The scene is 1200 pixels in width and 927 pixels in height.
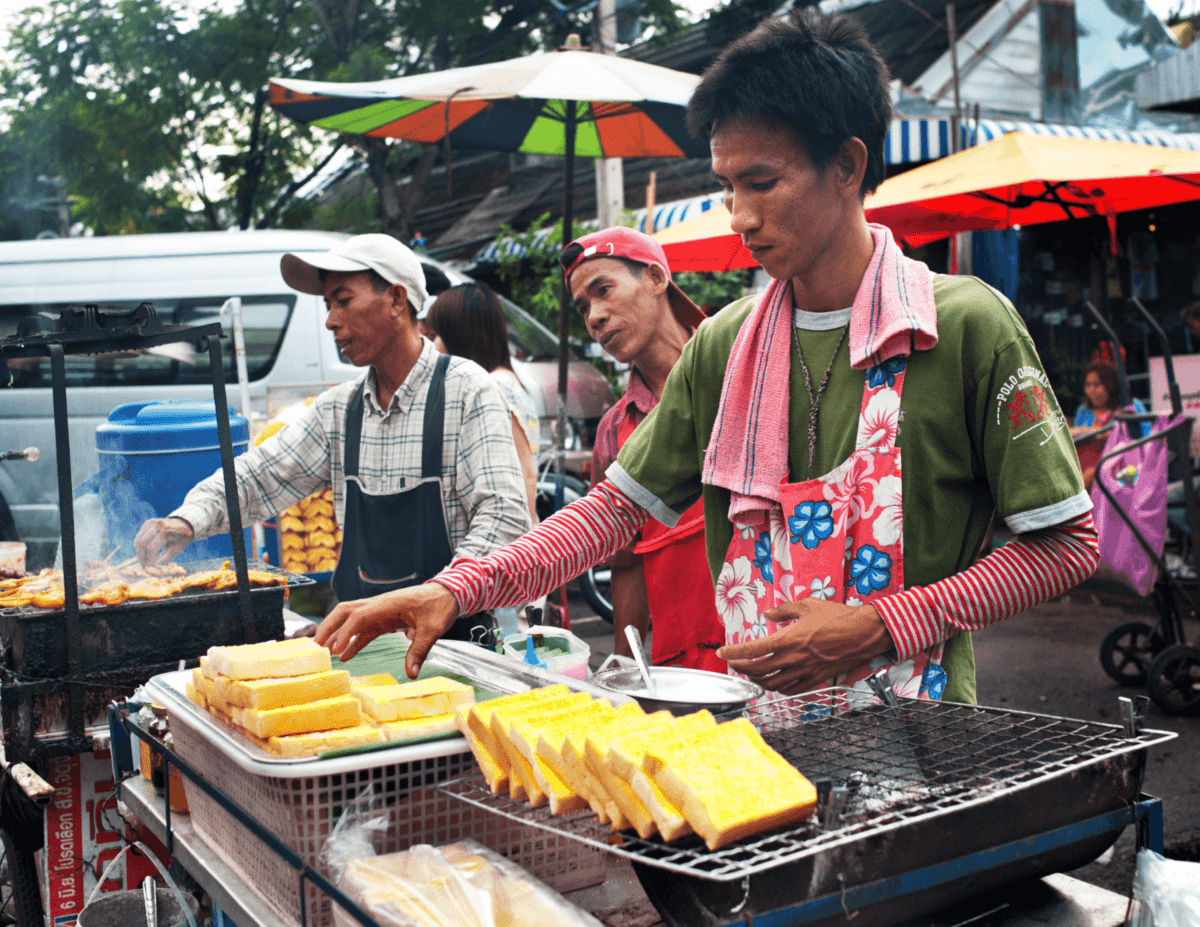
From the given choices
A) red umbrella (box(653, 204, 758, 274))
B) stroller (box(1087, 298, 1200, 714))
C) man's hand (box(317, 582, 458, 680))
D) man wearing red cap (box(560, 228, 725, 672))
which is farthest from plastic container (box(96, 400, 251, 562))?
stroller (box(1087, 298, 1200, 714))

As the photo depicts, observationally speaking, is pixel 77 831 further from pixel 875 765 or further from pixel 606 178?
pixel 606 178

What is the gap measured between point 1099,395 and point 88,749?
813 centimetres

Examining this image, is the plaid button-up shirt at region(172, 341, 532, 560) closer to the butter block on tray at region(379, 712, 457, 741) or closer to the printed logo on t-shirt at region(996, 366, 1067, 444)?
the butter block on tray at region(379, 712, 457, 741)

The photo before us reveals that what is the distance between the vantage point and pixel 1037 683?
6047 millimetres

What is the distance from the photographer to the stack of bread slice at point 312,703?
4.93 feet

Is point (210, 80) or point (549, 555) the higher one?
point (210, 80)

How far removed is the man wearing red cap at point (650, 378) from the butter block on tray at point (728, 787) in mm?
1699

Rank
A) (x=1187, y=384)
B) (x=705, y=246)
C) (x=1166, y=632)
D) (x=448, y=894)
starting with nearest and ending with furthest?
(x=448, y=894) < (x=1166, y=632) < (x=1187, y=384) < (x=705, y=246)

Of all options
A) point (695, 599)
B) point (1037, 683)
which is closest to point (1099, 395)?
point (1037, 683)

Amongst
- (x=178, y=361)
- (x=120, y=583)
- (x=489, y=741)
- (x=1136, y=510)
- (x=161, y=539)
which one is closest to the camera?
(x=489, y=741)

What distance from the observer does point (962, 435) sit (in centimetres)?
168

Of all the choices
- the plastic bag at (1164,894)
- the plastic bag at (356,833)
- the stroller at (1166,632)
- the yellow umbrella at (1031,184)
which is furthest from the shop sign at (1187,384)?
the plastic bag at (356,833)

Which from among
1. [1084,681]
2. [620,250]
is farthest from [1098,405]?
[620,250]

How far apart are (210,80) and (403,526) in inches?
484
